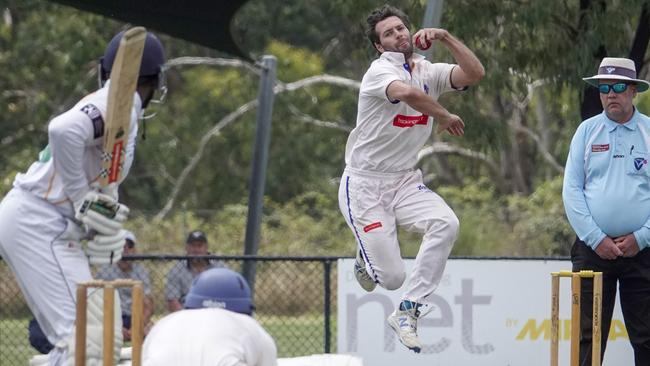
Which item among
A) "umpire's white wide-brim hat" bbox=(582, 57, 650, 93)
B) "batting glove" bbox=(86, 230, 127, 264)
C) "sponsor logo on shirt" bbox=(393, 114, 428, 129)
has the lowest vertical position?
"batting glove" bbox=(86, 230, 127, 264)

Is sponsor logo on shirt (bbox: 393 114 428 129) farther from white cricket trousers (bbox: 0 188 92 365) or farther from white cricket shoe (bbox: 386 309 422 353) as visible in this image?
white cricket trousers (bbox: 0 188 92 365)

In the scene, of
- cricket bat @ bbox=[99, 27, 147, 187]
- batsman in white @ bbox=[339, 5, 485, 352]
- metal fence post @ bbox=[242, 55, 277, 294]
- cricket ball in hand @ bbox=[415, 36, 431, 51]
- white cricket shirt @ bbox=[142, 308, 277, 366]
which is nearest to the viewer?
white cricket shirt @ bbox=[142, 308, 277, 366]

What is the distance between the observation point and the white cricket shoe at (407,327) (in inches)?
313

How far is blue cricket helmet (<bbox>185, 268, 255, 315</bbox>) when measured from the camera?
5.50m

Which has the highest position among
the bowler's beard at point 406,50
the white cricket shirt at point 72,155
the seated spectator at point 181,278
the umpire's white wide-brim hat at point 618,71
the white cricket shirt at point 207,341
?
the bowler's beard at point 406,50

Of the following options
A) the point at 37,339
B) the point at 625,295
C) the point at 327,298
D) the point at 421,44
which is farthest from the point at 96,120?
the point at 327,298

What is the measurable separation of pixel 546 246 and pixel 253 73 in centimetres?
942

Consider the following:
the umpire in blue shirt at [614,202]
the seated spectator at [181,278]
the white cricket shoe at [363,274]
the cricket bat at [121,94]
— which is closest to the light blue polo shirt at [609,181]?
the umpire in blue shirt at [614,202]

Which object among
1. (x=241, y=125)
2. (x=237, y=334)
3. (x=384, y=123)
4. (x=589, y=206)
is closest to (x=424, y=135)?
(x=384, y=123)

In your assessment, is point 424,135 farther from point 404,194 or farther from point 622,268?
point 622,268

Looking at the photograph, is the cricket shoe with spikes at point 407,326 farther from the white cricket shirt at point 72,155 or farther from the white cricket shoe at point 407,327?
the white cricket shirt at point 72,155

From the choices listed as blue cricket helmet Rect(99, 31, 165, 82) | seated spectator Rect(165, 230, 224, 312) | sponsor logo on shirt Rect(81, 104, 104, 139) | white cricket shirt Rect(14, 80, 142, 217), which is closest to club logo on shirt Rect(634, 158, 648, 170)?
blue cricket helmet Rect(99, 31, 165, 82)

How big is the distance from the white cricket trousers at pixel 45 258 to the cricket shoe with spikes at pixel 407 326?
2.12 meters

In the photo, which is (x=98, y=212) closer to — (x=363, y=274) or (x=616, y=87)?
(x=363, y=274)
